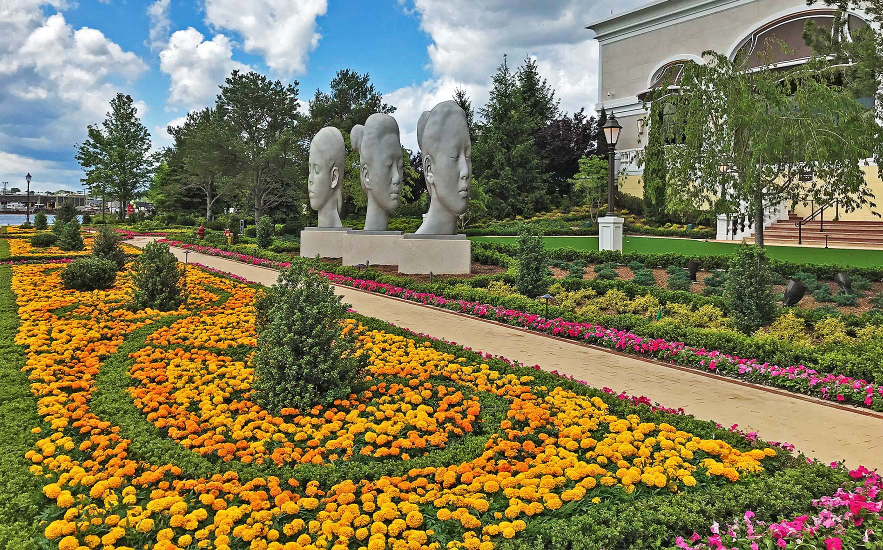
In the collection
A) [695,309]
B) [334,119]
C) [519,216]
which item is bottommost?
[695,309]

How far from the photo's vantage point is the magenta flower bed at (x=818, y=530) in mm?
3105

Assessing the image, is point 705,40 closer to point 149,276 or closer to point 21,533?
point 149,276

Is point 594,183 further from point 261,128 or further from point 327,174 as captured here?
point 261,128

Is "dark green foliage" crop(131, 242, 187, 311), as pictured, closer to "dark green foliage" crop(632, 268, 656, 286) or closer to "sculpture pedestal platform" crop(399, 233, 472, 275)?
"sculpture pedestal platform" crop(399, 233, 472, 275)

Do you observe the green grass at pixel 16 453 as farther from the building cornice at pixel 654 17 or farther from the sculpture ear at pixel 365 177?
the building cornice at pixel 654 17

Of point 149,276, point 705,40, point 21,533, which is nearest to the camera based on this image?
point 21,533

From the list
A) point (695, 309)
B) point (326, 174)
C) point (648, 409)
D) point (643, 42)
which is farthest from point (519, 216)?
point (648, 409)

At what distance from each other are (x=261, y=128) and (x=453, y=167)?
101ft

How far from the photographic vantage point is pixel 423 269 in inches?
552

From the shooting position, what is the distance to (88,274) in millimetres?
11586

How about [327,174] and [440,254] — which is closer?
[440,254]

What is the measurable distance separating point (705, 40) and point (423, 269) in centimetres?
2772

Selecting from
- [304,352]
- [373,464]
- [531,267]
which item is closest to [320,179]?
[531,267]

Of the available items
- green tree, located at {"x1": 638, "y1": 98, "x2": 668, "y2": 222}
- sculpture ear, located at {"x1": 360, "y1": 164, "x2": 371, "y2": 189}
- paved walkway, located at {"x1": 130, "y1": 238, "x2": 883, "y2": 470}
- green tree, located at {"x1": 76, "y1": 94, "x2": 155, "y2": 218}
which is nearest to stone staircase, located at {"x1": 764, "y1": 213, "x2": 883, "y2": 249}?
green tree, located at {"x1": 638, "y1": 98, "x2": 668, "y2": 222}
